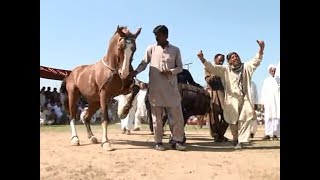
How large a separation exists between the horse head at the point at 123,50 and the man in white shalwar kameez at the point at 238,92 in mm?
1387

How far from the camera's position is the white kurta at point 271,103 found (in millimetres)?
10953

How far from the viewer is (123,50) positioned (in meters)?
7.14

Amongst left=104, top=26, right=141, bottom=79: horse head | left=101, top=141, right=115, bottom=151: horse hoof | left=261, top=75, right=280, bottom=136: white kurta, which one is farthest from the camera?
left=261, top=75, right=280, bottom=136: white kurta

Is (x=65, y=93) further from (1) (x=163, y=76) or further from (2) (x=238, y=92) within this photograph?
(2) (x=238, y=92)

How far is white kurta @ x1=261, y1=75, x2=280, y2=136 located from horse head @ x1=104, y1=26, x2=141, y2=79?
5.26 meters

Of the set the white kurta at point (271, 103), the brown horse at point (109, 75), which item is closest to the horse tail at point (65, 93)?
the brown horse at point (109, 75)

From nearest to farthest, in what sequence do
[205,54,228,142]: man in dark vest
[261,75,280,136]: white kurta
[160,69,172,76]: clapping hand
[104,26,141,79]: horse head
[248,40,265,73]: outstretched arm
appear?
[104,26,141,79]: horse head < [160,69,172,76]: clapping hand < [248,40,265,73]: outstretched arm < [205,54,228,142]: man in dark vest < [261,75,280,136]: white kurta

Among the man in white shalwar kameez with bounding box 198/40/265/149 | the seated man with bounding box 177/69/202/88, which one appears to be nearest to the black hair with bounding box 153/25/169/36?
the man in white shalwar kameez with bounding box 198/40/265/149

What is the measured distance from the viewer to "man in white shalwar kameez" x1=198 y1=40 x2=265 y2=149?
7.61 m

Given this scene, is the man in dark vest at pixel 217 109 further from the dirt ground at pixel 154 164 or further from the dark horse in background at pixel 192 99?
the dirt ground at pixel 154 164

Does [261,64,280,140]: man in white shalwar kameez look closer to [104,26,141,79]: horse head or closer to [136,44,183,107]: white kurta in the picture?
[136,44,183,107]: white kurta

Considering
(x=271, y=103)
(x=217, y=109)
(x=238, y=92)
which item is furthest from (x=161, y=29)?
(x=271, y=103)
